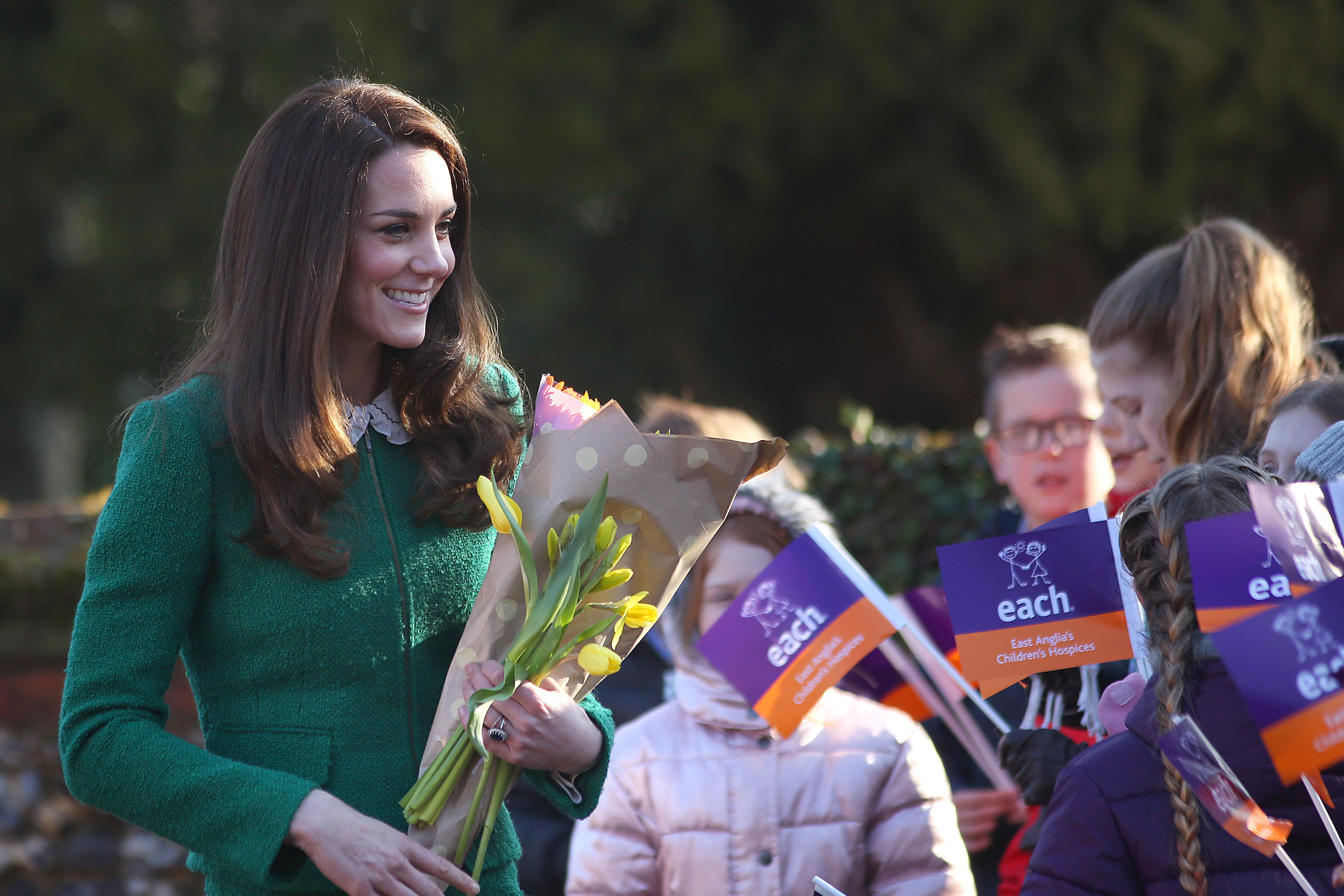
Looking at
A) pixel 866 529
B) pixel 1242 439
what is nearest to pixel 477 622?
pixel 1242 439

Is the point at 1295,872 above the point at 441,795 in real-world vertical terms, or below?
above

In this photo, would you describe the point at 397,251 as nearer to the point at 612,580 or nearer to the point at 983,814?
the point at 612,580

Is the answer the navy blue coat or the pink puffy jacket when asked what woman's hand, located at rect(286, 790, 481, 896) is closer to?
the navy blue coat

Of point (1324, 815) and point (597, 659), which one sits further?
point (597, 659)

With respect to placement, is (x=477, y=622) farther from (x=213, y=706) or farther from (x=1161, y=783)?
(x=1161, y=783)

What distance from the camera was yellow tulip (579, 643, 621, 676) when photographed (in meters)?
1.70

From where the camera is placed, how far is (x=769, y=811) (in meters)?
2.65

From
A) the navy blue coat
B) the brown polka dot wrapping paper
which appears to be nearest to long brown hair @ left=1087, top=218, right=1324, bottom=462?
the navy blue coat

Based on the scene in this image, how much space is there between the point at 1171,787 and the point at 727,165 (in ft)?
25.5

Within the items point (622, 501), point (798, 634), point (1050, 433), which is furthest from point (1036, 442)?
point (622, 501)

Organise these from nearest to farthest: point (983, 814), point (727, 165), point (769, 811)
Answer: point (769, 811), point (983, 814), point (727, 165)

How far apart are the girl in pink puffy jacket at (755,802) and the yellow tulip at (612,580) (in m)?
1.00

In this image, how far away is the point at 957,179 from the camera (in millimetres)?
8289

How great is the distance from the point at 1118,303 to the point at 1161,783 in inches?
53.2
